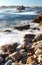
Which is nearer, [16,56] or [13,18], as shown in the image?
[16,56]

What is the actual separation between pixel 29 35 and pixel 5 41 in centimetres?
134

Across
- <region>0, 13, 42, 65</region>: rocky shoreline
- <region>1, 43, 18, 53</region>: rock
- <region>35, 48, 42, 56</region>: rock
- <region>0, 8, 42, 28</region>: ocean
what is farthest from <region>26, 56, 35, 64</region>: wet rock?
<region>0, 8, 42, 28</region>: ocean

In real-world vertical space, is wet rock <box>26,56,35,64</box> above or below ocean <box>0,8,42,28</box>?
below

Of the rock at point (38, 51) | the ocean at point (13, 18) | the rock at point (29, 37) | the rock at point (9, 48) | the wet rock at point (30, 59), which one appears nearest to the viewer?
the wet rock at point (30, 59)

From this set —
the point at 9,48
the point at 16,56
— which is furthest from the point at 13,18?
the point at 16,56

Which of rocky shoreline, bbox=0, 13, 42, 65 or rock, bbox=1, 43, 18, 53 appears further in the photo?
rock, bbox=1, 43, 18, 53

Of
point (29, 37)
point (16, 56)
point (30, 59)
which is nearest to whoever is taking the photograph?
point (30, 59)

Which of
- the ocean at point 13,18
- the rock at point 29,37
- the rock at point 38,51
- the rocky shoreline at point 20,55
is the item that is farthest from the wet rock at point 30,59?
the ocean at point 13,18

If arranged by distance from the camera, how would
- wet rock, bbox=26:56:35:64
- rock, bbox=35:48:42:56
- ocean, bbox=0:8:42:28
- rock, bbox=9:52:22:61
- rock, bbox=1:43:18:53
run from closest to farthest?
wet rock, bbox=26:56:35:64 < rock, bbox=9:52:22:61 < rock, bbox=35:48:42:56 < rock, bbox=1:43:18:53 < ocean, bbox=0:8:42:28

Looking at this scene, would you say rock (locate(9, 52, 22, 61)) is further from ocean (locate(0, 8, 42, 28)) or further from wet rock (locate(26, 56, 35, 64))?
ocean (locate(0, 8, 42, 28))

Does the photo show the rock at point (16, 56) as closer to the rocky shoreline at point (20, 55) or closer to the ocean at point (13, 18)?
the rocky shoreline at point (20, 55)

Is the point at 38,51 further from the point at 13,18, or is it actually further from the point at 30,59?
the point at 13,18

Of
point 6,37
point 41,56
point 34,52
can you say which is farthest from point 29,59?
point 6,37

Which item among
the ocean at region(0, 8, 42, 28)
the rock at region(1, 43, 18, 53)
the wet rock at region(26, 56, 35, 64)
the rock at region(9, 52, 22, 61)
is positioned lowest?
the wet rock at region(26, 56, 35, 64)
